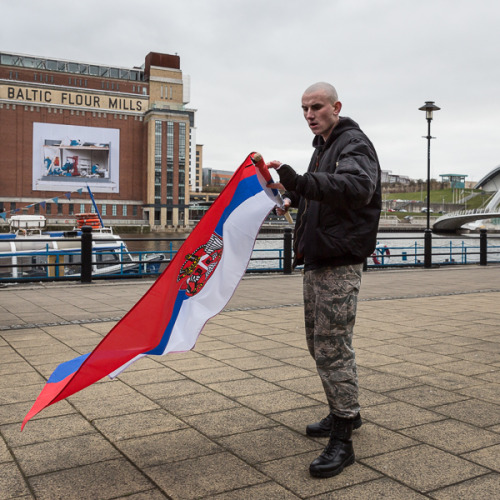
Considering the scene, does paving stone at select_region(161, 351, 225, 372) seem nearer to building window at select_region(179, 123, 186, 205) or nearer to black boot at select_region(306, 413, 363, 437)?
black boot at select_region(306, 413, 363, 437)

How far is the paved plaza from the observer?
2.76m

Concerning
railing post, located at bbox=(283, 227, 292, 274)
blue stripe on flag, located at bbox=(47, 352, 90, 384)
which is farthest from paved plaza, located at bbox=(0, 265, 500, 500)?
railing post, located at bbox=(283, 227, 292, 274)

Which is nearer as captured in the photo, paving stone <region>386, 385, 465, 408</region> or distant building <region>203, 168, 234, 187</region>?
paving stone <region>386, 385, 465, 408</region>

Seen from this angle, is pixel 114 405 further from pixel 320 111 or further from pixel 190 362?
pixel 320 111

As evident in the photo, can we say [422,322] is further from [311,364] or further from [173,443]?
[173,443]

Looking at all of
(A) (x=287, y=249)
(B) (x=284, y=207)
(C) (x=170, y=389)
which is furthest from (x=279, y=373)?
(A) (x=287, y=249)

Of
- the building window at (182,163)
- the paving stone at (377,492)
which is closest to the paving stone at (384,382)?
the paving stone at (377,492)

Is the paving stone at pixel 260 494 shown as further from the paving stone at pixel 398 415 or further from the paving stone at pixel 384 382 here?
the paving stone at pixel 384 382

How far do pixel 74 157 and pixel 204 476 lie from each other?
86.5m

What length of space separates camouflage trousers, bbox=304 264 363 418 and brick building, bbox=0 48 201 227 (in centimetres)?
8113

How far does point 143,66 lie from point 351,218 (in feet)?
334

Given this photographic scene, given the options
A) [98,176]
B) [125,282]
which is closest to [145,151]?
[98,176]

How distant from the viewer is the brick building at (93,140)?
82.0 meters

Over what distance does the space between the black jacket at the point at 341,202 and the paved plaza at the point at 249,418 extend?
106 cm
